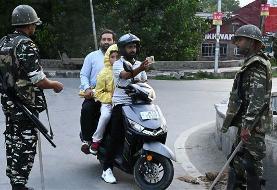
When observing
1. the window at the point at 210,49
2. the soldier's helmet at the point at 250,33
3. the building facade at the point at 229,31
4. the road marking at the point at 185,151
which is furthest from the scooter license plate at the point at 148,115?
the window at the point at 210,49

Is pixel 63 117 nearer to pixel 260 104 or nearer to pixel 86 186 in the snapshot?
pixel 86 186

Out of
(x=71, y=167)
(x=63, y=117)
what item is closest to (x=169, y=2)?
(x=63, y=117)

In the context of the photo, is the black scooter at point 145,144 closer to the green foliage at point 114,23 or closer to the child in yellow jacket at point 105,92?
the child in yellow jacket at point 105,92

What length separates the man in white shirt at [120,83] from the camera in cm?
582

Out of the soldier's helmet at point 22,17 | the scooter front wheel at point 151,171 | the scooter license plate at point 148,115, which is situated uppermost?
the soldier's helmet at point 22,17

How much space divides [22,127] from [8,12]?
2016 cm

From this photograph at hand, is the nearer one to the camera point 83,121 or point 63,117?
point 83,121

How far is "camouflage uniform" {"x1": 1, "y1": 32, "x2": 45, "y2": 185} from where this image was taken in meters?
5.00

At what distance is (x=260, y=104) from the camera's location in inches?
185

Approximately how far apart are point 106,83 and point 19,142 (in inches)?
61.9

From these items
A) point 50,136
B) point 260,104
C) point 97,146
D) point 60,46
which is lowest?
point 60,46

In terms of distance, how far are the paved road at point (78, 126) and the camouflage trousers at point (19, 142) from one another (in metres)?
0.75

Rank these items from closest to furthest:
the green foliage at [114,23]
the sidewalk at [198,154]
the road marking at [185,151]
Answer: the sidewalk at [198,154]
the road marking at [185,151]
the green foliage at [114,23]

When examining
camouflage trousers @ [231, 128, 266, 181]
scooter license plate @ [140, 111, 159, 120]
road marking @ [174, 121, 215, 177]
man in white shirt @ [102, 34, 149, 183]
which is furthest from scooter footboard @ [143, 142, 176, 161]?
road marking @ [174, 121, 215, 177]
